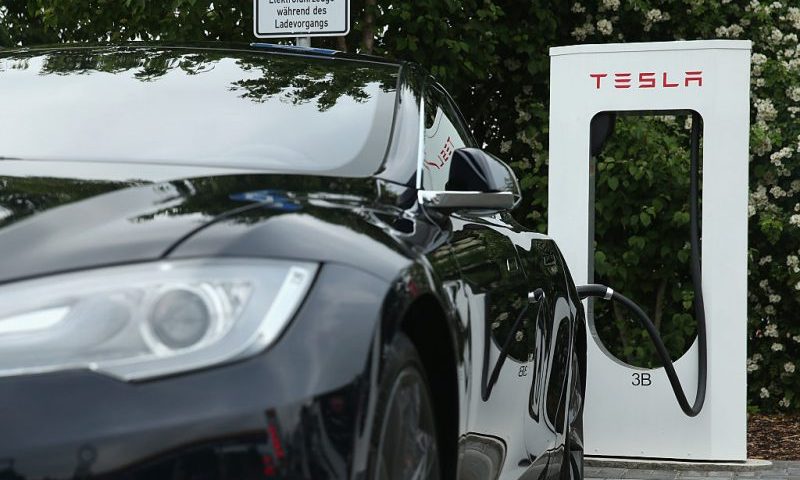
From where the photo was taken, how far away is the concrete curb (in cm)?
738

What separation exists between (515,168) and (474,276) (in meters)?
7.00

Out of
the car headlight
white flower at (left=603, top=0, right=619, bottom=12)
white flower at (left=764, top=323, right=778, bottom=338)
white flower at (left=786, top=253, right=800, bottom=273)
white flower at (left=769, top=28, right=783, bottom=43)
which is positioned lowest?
white flower at (left=764, top=323, right=778, bottom=338)

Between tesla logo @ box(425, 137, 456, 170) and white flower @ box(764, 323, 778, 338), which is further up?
tesla logo @ box(425, 137, 456, 170)

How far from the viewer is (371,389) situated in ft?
7.67

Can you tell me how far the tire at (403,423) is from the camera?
2.41 metres

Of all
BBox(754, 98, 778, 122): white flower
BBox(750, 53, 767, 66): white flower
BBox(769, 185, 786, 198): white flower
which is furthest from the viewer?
BBox(750, 53, 767, 66): white flower

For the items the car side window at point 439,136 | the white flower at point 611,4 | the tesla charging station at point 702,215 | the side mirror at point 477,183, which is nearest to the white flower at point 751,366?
the tesla charging station at point 702,215

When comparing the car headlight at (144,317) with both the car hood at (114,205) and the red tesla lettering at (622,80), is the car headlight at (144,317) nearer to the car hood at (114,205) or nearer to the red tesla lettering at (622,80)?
the car hood at (114,205)

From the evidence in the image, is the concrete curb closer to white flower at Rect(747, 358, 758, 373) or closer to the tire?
white flower at Rect(747, 358, 758, 373)

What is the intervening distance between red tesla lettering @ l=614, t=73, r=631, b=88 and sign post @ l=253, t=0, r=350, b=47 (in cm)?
133

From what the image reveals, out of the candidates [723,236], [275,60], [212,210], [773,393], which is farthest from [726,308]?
[212,210]

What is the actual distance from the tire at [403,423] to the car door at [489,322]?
228 mm

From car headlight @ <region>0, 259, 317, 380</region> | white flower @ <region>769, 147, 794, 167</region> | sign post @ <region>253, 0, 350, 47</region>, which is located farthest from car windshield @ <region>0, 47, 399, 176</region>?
white flower @ <region>769, 147, 794, 167</region>

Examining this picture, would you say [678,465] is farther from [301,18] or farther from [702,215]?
[301,18]
